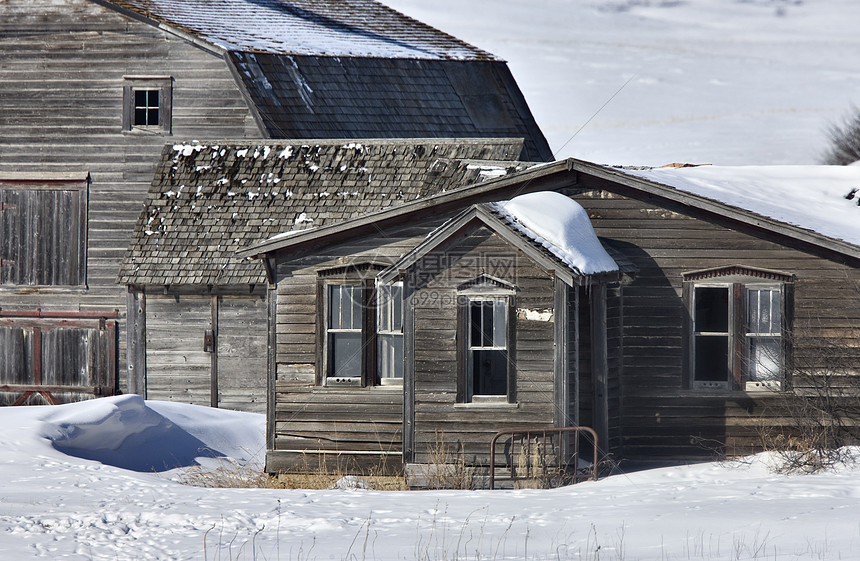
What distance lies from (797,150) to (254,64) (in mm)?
71086

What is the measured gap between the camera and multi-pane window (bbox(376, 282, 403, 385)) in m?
16.7

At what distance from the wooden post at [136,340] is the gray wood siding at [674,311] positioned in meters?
9.68

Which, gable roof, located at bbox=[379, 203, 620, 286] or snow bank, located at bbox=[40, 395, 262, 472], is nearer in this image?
gable roof, located at bbox=[379, 203, 620, 286]

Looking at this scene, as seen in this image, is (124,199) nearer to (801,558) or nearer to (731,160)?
(801,558)

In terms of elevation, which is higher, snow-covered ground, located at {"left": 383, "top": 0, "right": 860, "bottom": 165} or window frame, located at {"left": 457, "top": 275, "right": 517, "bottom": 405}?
snow-covered ground, located at {"left": 383, "top": 0, "right": 860, "bottom": 165}

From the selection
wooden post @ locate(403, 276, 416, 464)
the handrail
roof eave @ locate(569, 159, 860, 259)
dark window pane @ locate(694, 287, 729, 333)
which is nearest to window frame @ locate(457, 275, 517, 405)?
the handrail

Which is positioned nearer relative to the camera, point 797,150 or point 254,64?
point 254,64

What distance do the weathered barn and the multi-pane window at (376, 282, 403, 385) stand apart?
4.33 m

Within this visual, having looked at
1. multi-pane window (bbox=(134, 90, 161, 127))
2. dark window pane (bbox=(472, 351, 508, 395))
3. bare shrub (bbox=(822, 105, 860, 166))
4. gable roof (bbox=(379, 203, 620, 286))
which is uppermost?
bare shrub (bbox=(822, 105, 860, 166))

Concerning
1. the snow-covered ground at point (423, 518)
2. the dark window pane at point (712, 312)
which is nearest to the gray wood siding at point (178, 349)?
the snow-covered ground at point (423, 518)

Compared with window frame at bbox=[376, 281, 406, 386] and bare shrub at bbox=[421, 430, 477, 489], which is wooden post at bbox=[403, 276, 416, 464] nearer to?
bare shrub at bbox=[421, 430, 477, 489]

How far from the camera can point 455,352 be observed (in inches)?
617

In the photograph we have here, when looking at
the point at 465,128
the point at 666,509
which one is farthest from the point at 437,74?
the point at 666,509

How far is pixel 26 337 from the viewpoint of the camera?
2364cm
